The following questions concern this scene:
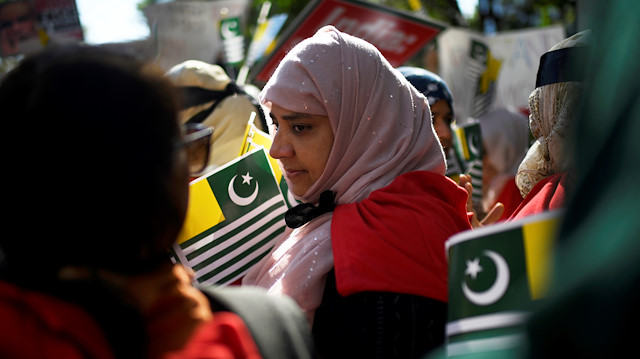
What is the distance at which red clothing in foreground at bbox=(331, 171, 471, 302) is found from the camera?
1655 mm

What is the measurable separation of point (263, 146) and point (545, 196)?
1.15 metres

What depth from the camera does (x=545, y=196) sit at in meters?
1.77

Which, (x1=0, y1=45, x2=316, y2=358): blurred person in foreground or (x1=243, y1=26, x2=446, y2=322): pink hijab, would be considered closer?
(x1=0, y1=45, x2=316, y2=358): blurred person in foreground

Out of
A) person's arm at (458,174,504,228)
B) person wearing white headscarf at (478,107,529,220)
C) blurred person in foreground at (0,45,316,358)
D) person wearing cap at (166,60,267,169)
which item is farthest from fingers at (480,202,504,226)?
blurred person in foreground at (0,45,316,358)

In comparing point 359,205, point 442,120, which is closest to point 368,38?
point 442,120

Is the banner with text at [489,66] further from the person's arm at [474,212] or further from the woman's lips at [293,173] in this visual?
the woman's lips at [293,173]

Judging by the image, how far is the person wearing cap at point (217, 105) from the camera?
10.0 ft

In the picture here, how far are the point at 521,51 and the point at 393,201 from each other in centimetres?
497

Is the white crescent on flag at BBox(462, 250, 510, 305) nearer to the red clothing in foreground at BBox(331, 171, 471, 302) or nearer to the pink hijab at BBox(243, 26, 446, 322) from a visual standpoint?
the red clothing in foreground at BBox(331, 171, 471, 302)

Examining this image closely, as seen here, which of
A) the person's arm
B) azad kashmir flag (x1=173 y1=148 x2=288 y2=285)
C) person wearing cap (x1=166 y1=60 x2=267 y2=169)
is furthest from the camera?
person wearing cap (x1=166 y1=60 x2=267 y2=169)

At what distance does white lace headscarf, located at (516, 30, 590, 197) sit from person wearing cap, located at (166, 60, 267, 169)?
1.42m

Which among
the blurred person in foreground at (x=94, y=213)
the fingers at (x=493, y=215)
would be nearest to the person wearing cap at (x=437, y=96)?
the fingers at (x=493, y=215)

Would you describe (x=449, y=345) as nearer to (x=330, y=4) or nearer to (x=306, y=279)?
(x=306, y=279)

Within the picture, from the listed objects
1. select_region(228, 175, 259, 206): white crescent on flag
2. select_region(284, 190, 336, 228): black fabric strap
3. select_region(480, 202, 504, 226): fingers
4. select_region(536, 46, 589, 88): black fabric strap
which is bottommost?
select_region(480, 202, 504, 226): fingers
